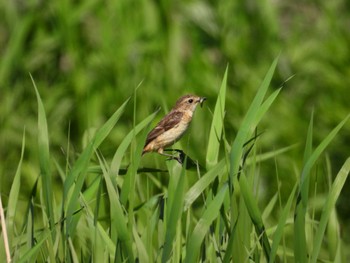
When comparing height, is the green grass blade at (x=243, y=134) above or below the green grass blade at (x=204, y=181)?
above

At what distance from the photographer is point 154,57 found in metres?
6.68

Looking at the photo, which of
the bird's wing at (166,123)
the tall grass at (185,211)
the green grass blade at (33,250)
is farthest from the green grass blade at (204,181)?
the bird's wing at (166,123)

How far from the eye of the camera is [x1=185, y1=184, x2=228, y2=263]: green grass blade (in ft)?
8.54

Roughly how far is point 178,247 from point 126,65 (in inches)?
155

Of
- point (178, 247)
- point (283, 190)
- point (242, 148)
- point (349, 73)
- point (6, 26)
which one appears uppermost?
point (242, 148)

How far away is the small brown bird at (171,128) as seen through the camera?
11.6 feet

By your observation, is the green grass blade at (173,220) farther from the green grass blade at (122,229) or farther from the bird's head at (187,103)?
the bird's head at (187,103)

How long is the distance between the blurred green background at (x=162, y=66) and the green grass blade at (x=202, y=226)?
146 inches

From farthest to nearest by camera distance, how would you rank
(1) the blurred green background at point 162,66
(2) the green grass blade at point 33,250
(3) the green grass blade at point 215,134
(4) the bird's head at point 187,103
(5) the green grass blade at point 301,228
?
(1) the blurred green background at point 162,66 < (4) the bird's head at point 187,103 < (3) the green grass blade at point 215,134 < (5) the green grass blade at point 301,228 < (2) the green grass blade at point 33,250

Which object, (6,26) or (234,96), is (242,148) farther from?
(6,26)

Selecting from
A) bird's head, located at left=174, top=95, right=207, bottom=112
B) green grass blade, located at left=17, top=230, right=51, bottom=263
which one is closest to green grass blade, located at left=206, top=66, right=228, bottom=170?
green grass blade, located at left=17, top=230, right=51, bottom=263

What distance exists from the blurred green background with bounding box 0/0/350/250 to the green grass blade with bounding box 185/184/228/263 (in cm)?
371

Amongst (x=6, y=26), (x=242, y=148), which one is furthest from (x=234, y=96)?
(x=242, y=148)

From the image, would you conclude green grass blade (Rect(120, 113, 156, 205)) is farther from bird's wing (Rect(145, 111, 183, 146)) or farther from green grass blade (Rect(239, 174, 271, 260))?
bird's wing (Rect(145, 111, 183, 146))
